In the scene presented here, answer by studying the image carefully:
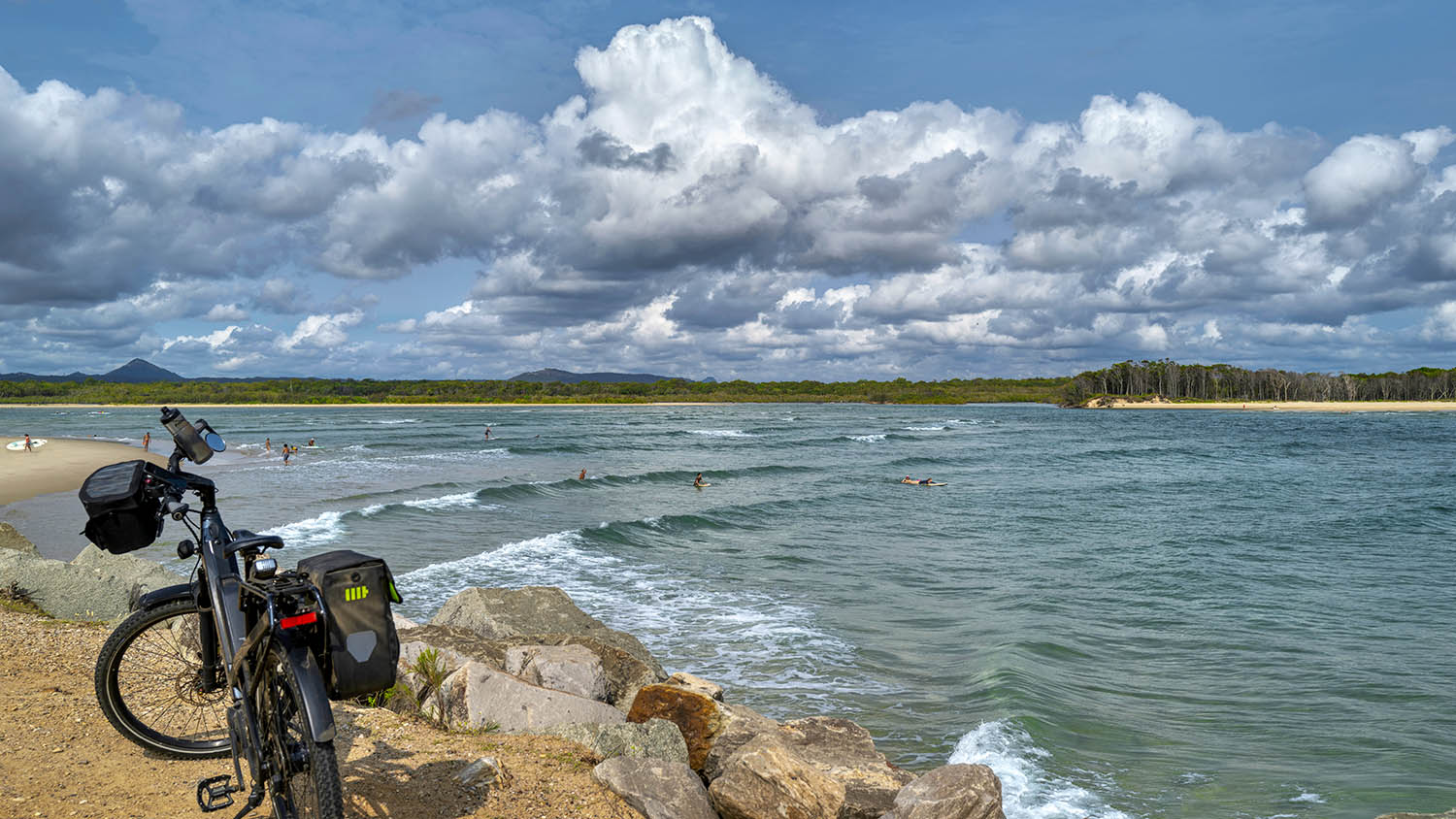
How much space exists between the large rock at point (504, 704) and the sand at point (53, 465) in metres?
22.7

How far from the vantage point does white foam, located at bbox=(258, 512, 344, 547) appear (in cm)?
2116

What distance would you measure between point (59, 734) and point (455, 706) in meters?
2.48

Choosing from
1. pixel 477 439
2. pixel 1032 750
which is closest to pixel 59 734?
pixel 1032 750

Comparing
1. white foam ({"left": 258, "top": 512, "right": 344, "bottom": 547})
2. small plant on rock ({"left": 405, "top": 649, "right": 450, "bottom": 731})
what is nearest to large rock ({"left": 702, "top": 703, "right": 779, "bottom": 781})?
small plant on rock ({"left": 405, "top": 649, "right": 450, "bottom": 731})

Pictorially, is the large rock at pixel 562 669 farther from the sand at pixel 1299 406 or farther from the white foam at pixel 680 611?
the sand at pixel 1299 406

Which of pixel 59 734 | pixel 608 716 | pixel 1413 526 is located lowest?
pixel 1413 526

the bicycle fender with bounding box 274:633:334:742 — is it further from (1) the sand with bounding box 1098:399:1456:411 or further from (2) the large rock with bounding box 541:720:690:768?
(1) the sand with bounding box 1098:399:1456:411

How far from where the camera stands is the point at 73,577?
9852 mm

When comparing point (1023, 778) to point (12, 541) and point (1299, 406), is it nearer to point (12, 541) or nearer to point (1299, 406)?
point (12, 541)

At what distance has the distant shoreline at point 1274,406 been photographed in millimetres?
141250

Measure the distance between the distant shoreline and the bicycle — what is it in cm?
17339

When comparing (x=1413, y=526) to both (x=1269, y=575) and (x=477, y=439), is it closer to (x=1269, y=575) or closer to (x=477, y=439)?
(x=1269, y=575)

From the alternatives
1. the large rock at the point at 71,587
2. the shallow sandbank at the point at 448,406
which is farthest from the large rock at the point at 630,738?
the shallow sandbank at the point at 448,406

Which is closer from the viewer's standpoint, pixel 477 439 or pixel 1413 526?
pixel 1413 526
